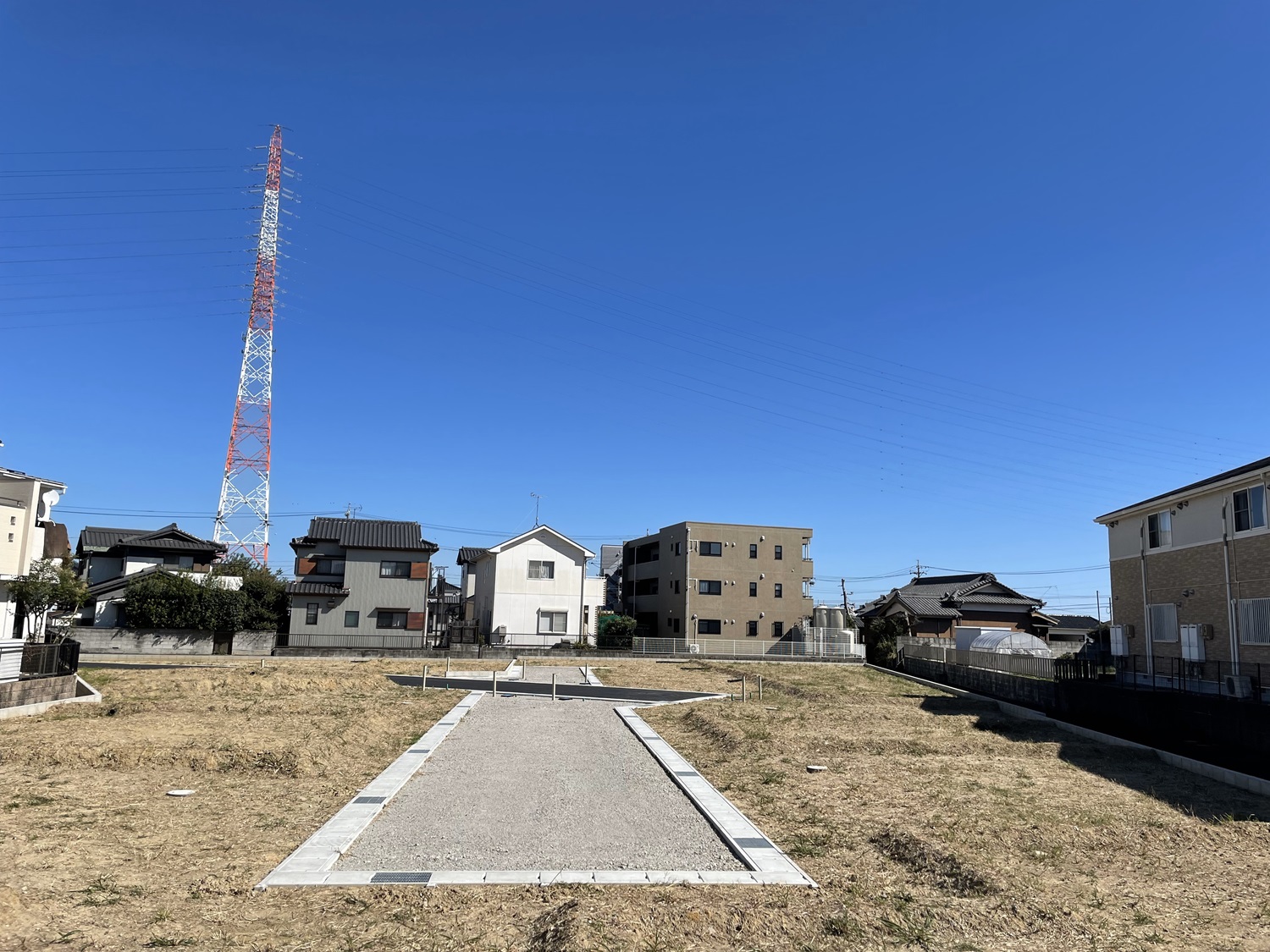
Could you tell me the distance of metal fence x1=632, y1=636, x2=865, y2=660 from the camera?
48125 mm

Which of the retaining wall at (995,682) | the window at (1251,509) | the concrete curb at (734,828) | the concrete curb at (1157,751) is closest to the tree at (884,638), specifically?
the retaining wall at (995,682)

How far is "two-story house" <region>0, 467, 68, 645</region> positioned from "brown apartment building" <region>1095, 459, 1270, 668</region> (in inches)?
1344

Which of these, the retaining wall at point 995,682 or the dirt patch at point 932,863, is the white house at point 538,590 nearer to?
the retaining wall at point 995,682

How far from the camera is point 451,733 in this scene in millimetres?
17516

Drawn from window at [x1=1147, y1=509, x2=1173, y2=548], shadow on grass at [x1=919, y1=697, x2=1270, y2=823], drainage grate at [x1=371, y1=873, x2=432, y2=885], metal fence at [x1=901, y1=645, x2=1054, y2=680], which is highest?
window at [x1=1147, y1=509, x2=1173, y2=548]

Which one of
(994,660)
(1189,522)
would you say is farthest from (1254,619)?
(994,660)

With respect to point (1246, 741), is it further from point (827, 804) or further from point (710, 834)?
point (710, 834)

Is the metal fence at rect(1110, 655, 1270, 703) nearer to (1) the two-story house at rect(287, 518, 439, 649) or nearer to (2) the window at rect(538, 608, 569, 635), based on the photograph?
(2) the window at rect(538, 608, 569, 635)

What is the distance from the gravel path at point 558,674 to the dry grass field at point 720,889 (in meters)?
12.5

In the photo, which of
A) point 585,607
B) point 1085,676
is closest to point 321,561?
point 585,607

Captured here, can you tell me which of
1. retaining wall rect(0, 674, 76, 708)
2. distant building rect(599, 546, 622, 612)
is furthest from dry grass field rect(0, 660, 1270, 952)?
distant building rect(599, 546, 622, 612)

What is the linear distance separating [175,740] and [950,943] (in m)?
13.5

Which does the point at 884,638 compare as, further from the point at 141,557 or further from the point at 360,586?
the point at 141,557

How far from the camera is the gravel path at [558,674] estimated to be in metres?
31.3
